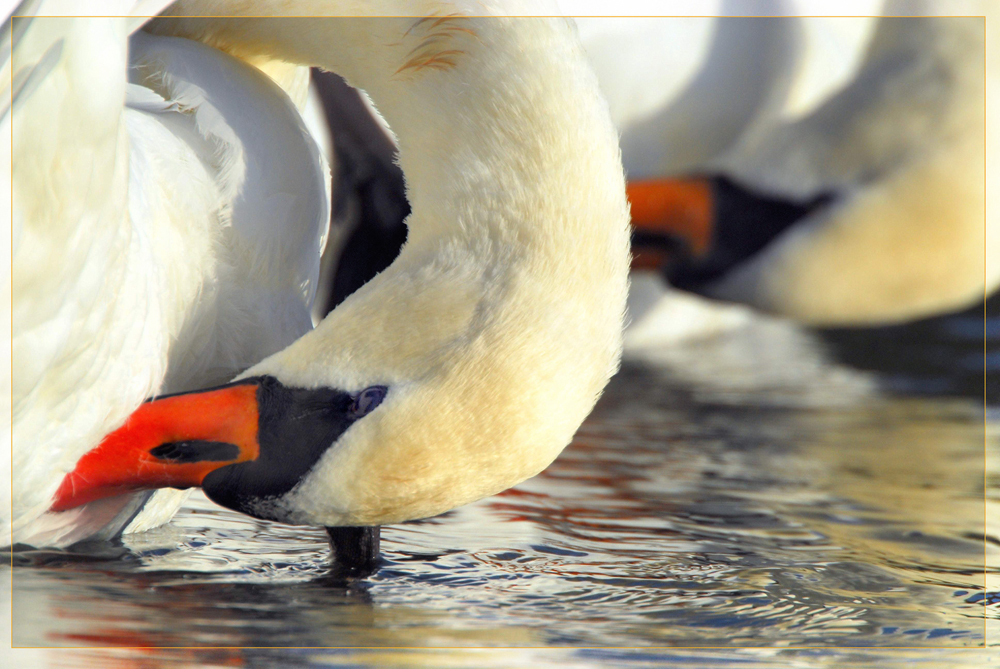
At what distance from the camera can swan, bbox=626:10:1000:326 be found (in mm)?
5422

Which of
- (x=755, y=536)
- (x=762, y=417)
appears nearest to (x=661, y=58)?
(x=762, y=417)

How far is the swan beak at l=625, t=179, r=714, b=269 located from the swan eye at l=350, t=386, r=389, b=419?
3427 mm

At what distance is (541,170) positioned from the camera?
2.39m

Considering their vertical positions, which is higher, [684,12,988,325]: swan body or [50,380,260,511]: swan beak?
[684,12,988,325]: swan body

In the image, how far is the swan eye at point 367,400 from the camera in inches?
89.5

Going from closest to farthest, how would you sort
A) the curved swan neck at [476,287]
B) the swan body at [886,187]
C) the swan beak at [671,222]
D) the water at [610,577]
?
the curved swan neck at [476,287], the water at [610,577], the swan body at [886,187], the swan beak at [671,222]

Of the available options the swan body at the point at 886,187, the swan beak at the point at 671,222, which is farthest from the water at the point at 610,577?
the swan beak at the point at 671,222

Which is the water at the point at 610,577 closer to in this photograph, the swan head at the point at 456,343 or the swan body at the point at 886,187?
the swan head at the point at 456,343

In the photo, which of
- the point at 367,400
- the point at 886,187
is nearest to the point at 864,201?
the point at 886,187

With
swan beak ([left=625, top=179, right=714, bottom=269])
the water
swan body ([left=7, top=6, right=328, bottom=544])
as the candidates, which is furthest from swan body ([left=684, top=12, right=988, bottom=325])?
swan body ([left=7, top=6, right=328, bottom=544])

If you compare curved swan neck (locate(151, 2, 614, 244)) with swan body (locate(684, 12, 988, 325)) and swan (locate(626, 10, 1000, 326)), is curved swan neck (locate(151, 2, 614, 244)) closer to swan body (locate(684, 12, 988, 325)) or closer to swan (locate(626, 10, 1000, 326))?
swan (locate(626, 10, 1000, 326))

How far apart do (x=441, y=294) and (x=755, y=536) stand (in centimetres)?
109

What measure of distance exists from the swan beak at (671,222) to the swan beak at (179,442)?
3.42 m

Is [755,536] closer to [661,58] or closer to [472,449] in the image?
[472,449]
